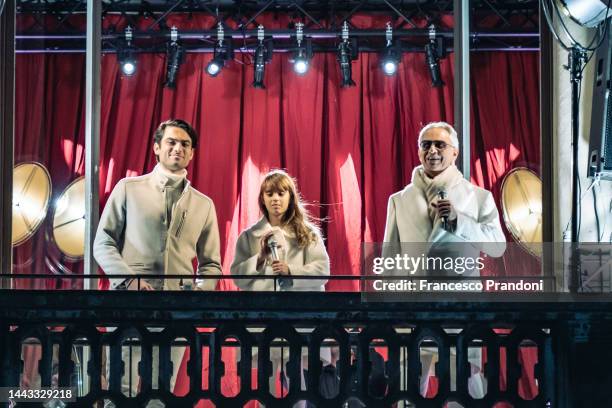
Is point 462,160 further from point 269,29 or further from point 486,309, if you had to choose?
point 269,29

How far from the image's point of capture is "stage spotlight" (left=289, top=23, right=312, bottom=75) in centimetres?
723

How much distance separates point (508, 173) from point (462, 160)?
7.16 ft

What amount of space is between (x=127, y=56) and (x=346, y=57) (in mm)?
1778

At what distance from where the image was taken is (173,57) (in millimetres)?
7328

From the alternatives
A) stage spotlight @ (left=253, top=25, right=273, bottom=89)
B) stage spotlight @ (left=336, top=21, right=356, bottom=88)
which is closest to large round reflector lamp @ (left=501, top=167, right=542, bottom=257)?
stage spotlight @ (left=336, top=21, right=356, bottom=88)

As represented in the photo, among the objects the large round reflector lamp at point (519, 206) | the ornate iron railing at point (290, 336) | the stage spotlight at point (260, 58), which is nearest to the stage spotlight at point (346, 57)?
the stage spotlight at point (260, 58)

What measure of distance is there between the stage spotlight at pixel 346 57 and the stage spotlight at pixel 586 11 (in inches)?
132

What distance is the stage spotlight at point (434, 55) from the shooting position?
6.76m

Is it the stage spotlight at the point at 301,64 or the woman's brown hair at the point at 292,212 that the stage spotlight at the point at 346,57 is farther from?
the woman's brown hair at the point at 292,212

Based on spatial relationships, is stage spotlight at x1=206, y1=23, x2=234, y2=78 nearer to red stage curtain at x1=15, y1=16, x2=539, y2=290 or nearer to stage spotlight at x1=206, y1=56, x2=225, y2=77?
stage spotlight at x1=206, y1=56, x2=225, y2=77

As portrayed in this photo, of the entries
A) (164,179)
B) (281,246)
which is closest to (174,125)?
(164,179)

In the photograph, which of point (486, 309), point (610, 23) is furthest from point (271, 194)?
point (486, 309)

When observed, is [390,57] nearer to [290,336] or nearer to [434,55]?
[434,55]

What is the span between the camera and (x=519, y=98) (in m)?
5.52
